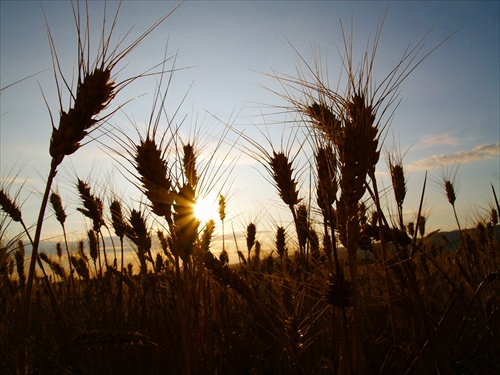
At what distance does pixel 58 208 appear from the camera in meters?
4.43

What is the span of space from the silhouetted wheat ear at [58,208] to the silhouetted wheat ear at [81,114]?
2907 mm

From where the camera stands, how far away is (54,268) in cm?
577

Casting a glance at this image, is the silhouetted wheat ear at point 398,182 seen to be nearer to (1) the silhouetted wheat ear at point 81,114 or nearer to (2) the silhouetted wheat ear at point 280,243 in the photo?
(2) the silhouetted wheat ear at point 280,243

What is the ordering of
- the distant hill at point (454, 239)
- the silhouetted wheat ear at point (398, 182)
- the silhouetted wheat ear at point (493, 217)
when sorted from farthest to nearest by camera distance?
the silhouetted wheat ear at point (493, 217)
the silhouetted wheat ear at point (398, 182)
the distant hill at point (454, 239)

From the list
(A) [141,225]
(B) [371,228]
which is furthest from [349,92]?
(A) [141,225]

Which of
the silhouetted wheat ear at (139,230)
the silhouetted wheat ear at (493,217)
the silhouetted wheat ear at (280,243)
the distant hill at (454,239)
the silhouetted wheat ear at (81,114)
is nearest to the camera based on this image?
the silhouetted wheat ear at (81,114)

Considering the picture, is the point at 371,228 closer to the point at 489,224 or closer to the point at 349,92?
the point at 349,92

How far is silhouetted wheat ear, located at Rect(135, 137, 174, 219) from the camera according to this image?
76.0 inches

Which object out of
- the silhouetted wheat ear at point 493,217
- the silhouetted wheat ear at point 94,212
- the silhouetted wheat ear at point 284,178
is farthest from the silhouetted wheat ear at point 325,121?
the silhouetted wheat ear at point 493,217

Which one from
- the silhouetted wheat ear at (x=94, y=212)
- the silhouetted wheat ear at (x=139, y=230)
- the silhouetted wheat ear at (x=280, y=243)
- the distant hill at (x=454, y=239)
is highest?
the silhouetted wheat ear at (x=94, y=212)

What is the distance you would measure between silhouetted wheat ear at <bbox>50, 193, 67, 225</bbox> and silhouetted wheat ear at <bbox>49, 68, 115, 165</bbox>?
2.91 m

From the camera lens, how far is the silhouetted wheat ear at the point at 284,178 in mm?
2918

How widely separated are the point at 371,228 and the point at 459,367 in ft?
5.86

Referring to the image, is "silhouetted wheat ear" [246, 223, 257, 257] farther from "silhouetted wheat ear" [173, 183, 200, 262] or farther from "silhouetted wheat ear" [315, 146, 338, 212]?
"silhouetted wheat ear" [173, 183, 200, 262]
